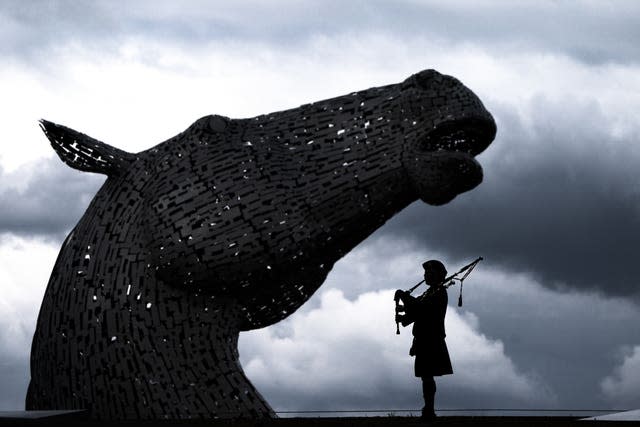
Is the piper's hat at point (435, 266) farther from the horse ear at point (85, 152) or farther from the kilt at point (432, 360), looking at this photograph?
the horse ear at point (85, 152)

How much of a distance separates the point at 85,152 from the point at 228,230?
2026mm

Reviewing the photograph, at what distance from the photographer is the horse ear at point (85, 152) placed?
10.1m

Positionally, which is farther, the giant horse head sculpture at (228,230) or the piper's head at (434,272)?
the giant horse head sculpture at (228,230)

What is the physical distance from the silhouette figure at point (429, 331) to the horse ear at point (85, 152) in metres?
3.40

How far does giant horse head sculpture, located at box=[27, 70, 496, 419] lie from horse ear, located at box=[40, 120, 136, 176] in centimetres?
52

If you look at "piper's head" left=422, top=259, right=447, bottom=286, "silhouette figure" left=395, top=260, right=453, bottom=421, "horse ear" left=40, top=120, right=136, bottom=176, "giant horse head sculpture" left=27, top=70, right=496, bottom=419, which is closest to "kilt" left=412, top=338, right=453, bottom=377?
"silhouette figure" left=395, top=260, right=453, bottom=421

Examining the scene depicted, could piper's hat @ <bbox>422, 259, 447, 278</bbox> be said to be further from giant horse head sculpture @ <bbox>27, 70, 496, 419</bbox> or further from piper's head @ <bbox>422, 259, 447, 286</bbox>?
giant horse head sculpture @ <bbox>27, 70, 496, 419</bbox>

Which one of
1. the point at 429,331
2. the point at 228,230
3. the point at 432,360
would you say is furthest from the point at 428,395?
the point at 228,230

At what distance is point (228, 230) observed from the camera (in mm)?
9086

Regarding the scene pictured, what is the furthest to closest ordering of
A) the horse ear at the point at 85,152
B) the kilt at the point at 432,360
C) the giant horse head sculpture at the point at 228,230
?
the horse ear at the point at 85,152 < the giant horse head sculpture at the point at 228,230 < the kilt at the point at 432,360

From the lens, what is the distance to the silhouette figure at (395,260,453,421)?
26.1 feet

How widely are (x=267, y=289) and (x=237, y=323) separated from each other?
0.41 meters

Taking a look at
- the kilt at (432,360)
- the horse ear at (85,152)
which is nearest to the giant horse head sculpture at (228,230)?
the horse ear at (85,152)

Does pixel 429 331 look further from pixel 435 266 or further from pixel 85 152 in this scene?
pixel 85 152
